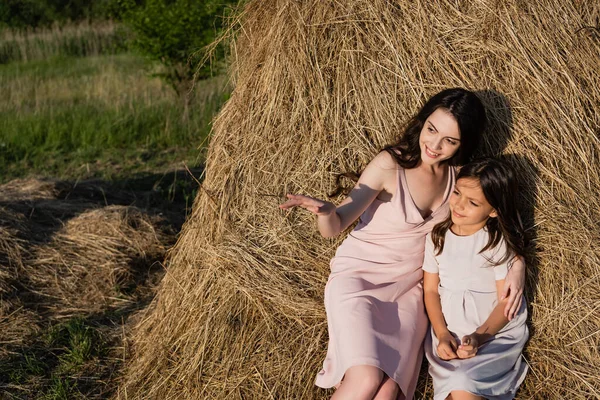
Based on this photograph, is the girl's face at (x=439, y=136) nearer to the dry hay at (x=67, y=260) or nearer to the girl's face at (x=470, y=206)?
the girl's face at (x=470, y=206)

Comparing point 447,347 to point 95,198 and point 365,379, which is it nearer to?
point 365,379

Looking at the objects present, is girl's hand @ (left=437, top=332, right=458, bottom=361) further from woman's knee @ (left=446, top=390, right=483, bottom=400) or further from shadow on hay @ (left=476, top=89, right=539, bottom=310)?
shadow on hay @ (left=476, top=89, right=539, bottom=310)

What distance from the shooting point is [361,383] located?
115 inches

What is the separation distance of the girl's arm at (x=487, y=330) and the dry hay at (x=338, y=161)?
0.23m

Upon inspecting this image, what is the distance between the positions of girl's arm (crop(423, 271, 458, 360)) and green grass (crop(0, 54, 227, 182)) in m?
4.06

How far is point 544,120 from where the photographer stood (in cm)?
348

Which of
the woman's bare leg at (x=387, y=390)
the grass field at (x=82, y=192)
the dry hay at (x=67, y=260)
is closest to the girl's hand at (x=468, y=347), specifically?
the woman's bare leg at (x=387, y=390)

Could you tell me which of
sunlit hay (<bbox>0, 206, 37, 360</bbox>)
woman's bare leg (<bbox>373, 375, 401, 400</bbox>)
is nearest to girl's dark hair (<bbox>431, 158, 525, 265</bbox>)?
woman's bare leg (<bbox>373, 375, 401, 400</bbox>)

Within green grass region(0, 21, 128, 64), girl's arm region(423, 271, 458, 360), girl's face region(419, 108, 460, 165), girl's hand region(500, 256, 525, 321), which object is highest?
girl's face region(419, 108, 460, 165)

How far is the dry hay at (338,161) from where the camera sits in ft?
10.9

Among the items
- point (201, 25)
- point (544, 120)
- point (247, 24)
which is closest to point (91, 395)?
point (247, 24)

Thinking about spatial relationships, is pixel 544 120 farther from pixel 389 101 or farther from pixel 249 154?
pixel 249 154

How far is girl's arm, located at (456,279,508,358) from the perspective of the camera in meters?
3.06

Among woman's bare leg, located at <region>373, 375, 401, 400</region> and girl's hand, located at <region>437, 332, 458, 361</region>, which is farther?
girl's hand, located at <region>437, 332, 458, 361</region>
